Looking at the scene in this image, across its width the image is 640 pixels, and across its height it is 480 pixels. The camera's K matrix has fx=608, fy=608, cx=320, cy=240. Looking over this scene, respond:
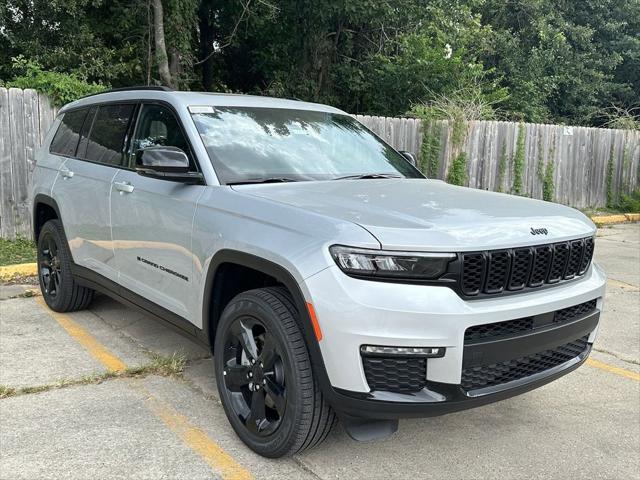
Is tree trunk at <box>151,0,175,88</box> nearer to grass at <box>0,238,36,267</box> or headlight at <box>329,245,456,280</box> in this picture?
grass at <box>0,238,36,267</box>

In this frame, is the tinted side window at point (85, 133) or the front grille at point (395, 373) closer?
the front grille at point (395, 373)

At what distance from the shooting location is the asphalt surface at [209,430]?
123 inches

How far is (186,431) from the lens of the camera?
3.49 m

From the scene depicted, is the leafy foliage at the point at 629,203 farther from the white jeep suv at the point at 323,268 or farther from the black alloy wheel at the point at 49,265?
the black alloy wheel at the point at 49,265

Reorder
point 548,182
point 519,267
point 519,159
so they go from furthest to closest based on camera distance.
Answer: point 548,182 < point 519,159 < point 519,267

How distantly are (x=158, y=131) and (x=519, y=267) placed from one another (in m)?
2.59

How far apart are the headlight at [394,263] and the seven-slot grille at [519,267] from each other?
0.44 feet

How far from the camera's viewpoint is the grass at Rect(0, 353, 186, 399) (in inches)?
156

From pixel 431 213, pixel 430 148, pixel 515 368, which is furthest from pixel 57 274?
pixel 430 148

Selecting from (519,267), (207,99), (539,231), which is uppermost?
(207,99)

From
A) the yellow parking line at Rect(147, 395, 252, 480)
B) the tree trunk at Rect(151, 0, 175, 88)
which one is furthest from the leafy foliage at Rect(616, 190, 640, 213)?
the yellow parking line at Rect(147, 395, 252, 480)

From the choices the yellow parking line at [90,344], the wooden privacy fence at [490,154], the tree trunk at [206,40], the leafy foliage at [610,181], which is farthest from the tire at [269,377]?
the tree trunk at [206,40]

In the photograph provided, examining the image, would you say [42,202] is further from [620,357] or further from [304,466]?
[620,357]

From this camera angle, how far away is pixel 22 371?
4.29 meters
